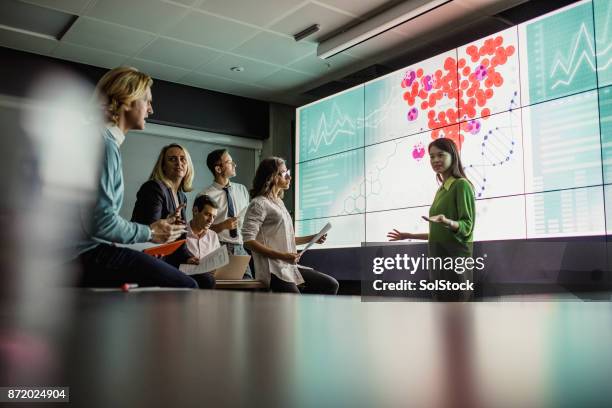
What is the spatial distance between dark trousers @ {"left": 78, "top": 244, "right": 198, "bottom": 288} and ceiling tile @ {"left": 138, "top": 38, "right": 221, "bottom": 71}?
3085 millimetres

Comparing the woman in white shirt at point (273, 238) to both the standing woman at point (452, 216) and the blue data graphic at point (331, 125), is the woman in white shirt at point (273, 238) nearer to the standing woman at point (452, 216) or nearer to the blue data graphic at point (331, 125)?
the standing woman at point (452, 216)

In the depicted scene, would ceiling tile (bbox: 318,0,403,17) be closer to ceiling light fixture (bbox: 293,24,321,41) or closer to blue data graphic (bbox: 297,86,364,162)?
ceiling light fixture (bbox: 293,24,321,41)

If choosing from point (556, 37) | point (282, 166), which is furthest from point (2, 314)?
point (556, 37)

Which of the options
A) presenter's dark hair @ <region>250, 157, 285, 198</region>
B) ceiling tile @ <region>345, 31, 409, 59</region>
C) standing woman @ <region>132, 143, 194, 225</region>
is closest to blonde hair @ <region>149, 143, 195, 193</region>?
standing woman @ <region>132, 143, 194, 225</region>

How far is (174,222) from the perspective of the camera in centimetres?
132

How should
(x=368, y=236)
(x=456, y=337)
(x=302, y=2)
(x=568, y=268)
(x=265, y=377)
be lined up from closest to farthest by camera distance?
(x=265, y=377)
(x=456, y=337)
(x=568, y=268)
(x=302, y=2)
(x=368, y=236)

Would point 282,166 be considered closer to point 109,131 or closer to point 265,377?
point 109,131

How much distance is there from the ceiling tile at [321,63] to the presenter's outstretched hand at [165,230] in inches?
121

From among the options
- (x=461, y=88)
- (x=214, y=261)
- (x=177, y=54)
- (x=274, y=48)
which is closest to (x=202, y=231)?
(x=214, y=261)

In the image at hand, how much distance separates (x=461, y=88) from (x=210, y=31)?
71.8 inches

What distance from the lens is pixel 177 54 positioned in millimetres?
4094

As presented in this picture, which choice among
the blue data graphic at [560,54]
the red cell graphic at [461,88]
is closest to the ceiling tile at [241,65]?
the red cell graphic at [461,88]

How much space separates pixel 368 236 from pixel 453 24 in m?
1.69

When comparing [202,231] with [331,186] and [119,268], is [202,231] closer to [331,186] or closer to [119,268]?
[119,268]
